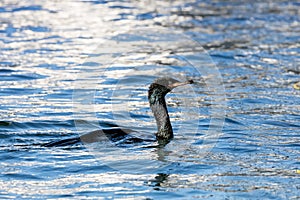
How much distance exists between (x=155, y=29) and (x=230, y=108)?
794 centimetres

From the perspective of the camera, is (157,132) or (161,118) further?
(157,132)

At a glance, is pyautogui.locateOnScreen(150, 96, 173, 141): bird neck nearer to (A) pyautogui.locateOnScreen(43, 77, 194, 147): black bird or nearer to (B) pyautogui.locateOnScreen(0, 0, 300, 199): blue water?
(A) pyautogui.locateOnScreen(43, 77, 194, 147): black bird

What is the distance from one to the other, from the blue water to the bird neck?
211 millimetres

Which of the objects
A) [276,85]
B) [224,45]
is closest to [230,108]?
[276,85]

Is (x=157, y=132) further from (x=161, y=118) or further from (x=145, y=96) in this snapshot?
(x=145, y=96)

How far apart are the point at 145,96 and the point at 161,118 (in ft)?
11.6

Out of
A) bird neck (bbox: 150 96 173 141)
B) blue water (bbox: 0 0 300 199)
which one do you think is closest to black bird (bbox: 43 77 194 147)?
bird neck (bbox: 150 96 173 141)

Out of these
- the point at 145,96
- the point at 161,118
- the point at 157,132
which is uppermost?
the point at 161,118

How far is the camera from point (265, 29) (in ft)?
68.4

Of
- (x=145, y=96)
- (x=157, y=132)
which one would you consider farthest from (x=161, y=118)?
(x=145, y=96)

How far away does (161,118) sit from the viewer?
409 inches

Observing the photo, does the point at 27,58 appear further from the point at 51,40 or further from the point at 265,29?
the point at 265,29

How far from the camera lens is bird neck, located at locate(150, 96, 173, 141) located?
10.4 metres

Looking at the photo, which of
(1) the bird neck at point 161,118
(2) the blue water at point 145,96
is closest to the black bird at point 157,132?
(1) the bird neck at point 161,118
